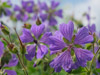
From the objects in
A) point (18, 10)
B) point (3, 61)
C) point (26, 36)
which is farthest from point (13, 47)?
point (18, 10)

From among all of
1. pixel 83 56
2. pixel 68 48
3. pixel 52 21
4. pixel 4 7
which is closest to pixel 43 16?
pixel 52 21

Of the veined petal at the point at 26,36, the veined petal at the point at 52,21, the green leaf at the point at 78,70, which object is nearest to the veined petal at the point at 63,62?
the green leaf at the point at 78,70

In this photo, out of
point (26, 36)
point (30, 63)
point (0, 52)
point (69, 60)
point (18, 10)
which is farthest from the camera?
point (18, 10)

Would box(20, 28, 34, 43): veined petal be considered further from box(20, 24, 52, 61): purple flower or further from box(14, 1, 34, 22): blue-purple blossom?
box(14, 1, 34, 22): blue-purple blossom

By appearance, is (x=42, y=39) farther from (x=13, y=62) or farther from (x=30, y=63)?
(x=30, y=63)

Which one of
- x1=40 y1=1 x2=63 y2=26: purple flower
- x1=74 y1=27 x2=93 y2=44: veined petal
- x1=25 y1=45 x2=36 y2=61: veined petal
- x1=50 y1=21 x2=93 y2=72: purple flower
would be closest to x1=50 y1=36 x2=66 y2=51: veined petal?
x1=50 y1=21 x2=93 y2=72: purple flower

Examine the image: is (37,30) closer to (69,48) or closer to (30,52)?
(30,52)

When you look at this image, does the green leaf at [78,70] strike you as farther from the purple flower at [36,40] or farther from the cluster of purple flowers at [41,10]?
the cluster of purple flowers at [41,10]

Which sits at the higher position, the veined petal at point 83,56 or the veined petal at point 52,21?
the veined petal at point 83,56
